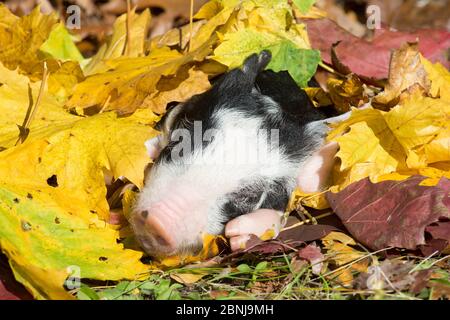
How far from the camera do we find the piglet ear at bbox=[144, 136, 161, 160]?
265cm

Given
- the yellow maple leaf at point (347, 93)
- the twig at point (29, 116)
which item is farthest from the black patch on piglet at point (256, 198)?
the twig at point (29, 116)

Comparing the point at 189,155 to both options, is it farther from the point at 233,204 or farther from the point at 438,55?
the point at 438,55

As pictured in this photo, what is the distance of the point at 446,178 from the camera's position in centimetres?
254

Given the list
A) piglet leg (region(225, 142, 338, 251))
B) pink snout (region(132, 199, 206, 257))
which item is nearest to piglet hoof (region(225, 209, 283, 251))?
piglet leg (region(225, 142, 338, 251))

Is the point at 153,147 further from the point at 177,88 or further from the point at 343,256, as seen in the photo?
the point at 343,256

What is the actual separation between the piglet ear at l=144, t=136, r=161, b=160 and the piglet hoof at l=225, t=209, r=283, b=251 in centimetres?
44

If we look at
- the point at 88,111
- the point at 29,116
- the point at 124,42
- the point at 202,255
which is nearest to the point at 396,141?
the point at 202,255

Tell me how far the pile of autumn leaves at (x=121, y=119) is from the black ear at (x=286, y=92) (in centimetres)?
13

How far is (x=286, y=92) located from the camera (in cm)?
284

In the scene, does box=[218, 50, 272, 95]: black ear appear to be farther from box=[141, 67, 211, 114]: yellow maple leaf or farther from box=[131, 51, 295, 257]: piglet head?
box=[141, 67, 211, 114]: yellow maple leaf

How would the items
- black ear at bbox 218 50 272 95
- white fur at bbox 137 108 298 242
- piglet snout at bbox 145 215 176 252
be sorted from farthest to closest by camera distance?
black ear at bbox 218 50 272 95 < white fur at bbox 137 108 298 242 < piglet snout at bbox 145 215 176 252

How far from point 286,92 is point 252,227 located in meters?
0.68

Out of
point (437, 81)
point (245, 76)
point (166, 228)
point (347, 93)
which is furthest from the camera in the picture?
point (437, 81)

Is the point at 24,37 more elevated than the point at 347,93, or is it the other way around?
the point at 24,37
